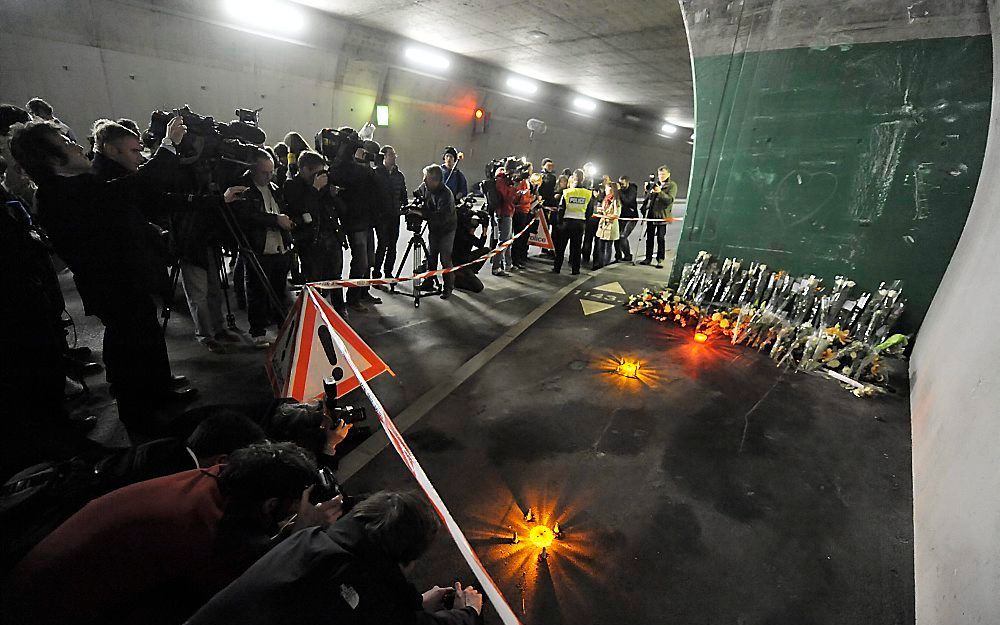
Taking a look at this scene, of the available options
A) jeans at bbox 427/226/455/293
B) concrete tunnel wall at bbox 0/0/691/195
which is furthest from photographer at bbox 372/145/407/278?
concrete tunnel wall at bbox 0/0/691/195

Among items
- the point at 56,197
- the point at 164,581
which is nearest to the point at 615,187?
the point at 56,197

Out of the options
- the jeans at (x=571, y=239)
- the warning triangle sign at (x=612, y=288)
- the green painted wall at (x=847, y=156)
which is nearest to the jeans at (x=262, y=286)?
the warning triangle sign at (x=612, y=288)

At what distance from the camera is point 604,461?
370cm

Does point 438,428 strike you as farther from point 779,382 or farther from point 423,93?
point 423,93

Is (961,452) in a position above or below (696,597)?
above

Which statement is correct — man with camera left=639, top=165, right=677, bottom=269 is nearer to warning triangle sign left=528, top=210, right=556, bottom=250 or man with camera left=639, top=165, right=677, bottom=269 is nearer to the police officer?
the police officer

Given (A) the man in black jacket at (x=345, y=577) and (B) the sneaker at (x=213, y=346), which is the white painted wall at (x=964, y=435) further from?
(B) the sneaker at (x=213, y=346)

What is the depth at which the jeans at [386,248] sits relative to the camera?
7.33 m

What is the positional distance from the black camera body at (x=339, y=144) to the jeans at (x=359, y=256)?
1059 millimetres

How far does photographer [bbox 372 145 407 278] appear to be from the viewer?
22.6 ft

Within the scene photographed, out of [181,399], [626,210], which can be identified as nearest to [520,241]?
[626,210]

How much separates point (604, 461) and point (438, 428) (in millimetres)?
1482

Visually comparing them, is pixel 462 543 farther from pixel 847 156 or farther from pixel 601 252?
pixel 601 252

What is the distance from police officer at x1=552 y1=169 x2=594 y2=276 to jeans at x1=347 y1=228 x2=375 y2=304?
4252 millimetres
